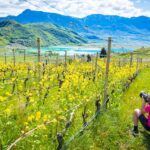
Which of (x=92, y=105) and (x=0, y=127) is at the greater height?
(x=0, y=127)

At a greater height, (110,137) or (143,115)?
(143,115)

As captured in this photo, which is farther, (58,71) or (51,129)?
(58,71)

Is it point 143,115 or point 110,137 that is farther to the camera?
point 143,115

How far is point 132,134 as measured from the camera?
7809mm

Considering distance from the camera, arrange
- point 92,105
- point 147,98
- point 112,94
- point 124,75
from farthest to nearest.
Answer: point 124,75, point 112,94, point 92,105, point 147,98

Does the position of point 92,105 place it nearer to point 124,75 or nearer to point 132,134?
point 132,134

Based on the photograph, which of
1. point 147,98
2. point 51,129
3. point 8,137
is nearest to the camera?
point 8,137

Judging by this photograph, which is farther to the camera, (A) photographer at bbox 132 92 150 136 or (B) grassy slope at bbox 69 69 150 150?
(A) photographer at bbox 132 92 150 136

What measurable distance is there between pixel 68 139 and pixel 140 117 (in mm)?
2360

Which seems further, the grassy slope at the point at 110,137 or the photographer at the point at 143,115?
the photographer at the point at 143,115

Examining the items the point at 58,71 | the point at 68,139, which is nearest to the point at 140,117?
the point at 68,139

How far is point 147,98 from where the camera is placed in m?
7.49

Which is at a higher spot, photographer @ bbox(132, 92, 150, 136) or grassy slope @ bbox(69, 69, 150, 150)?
photographer @ bbox(132, 92, 150, 136)

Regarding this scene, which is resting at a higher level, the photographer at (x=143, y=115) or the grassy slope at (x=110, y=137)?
the photographer at (x=143, y=115)
